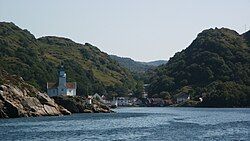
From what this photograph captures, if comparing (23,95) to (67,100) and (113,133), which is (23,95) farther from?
(113,133)

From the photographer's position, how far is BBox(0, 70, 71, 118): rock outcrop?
11781 cm

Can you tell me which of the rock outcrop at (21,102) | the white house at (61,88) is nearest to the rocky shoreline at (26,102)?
the rock outcrop at (21,102)

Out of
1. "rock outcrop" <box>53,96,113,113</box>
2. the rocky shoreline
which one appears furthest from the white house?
the rocky shoreline

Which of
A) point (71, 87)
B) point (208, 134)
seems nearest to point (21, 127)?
point (208, 134)

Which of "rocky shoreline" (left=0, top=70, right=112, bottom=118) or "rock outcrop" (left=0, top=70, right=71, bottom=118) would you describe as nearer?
"rock outcrop" (left=0, top=70, right=71, bottom=118)

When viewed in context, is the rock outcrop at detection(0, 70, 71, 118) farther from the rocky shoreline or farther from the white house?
the white house

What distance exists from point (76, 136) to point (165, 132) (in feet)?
46.8

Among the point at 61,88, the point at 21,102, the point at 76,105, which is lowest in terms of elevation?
the point at 21,102

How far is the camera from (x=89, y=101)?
172250mm

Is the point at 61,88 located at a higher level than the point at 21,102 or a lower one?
higher

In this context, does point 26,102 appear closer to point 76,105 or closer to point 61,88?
point 76,105

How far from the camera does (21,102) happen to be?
12112 centimetres

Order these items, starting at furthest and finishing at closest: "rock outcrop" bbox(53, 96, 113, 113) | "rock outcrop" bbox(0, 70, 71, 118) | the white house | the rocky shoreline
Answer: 1. the white house
2. "rock outcrop" bbox(53, 96, 113, 113)
3. the rocky shoreline
4. "rock outcrop" bbox(0, 70, 71, 118)

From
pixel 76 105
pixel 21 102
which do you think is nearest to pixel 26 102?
pixel 21 102
